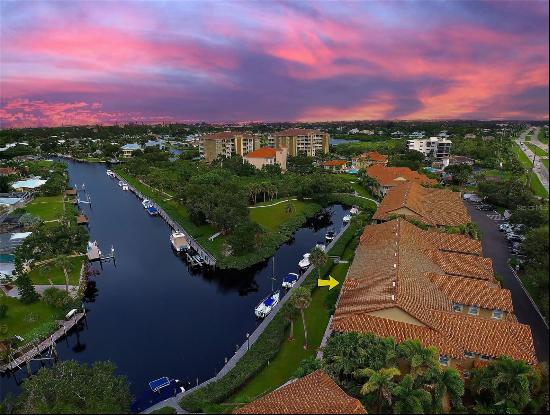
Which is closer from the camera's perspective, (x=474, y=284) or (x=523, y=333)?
(x=523, y=333)

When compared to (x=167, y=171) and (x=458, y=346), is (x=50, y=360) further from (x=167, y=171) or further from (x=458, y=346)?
(x=167, y=171)

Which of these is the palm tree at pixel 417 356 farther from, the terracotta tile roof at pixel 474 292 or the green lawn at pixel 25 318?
the green lawn at pixel 25 318

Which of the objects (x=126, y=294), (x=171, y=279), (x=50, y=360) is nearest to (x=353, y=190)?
(x=171, y=279)

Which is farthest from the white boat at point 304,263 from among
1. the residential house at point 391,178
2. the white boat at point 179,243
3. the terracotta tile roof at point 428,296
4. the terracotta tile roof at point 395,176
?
the terracotta tile roof at point 395,176

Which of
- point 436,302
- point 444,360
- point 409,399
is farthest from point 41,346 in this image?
point 436,302

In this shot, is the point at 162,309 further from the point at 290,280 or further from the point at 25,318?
the point at 290,280

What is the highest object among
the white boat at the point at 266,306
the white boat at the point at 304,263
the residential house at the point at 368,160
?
the residential house at the point at 368,160
